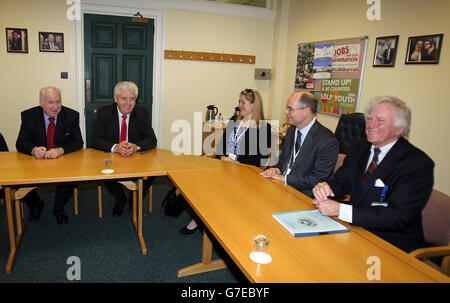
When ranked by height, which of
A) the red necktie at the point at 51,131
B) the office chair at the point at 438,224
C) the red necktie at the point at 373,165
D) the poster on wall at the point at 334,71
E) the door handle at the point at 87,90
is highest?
the poster on wall at the point at 334,71

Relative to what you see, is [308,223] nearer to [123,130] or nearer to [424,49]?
[123,130]

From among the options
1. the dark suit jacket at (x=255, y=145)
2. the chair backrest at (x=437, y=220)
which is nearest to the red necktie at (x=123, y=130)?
the dark suit jacket at (x=255, y=145)

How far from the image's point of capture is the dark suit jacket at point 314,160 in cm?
239

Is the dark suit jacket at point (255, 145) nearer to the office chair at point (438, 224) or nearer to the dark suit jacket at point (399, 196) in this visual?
the dark suit jacket at point (399, 196)

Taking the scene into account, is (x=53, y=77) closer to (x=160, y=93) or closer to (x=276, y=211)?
(x=160, y=93)

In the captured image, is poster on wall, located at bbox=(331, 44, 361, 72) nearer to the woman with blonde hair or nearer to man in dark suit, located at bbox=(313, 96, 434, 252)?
the woman with blonde hair

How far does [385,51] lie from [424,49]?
0.49 metres

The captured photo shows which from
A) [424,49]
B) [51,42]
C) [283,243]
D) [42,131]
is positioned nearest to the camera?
[283,243]

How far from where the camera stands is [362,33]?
3.96m

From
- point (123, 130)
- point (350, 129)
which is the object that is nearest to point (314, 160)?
point (350, 129)

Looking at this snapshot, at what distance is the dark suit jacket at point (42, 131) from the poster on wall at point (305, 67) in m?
3.35

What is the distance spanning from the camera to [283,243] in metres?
1.49
